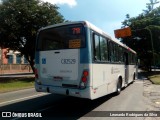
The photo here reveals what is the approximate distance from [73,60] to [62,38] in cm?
111

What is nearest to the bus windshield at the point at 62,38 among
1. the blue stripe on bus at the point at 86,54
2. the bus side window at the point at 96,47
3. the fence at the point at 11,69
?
the blue stripe on bus at the point at 86,54

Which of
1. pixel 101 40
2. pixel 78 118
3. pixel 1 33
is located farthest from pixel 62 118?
pixel 1 33

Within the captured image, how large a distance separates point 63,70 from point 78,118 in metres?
2.05

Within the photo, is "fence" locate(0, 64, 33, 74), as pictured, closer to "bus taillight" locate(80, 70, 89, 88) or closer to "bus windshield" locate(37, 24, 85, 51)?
"bus windshield" locate(37, 24, 85, 51)

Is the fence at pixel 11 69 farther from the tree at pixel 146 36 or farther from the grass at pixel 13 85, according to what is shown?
the grass at pixel 13 85

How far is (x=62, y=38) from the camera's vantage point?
1071 cm

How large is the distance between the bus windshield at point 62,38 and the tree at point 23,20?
54.6 ft

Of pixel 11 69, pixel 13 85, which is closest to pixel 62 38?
pixel 13 85

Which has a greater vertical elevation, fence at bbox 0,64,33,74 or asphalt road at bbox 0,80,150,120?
fence at bbox 0,64,33,74

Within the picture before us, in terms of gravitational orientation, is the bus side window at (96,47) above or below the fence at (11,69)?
above

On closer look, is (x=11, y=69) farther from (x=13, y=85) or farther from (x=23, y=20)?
(x=13, y=85)

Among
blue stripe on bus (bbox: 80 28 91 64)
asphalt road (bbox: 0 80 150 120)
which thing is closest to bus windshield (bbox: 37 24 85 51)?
blue stripe on bus (bbox: 80 28 91 64)

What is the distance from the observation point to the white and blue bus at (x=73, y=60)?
9.95 meters

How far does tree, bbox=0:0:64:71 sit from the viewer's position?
90.2ft
